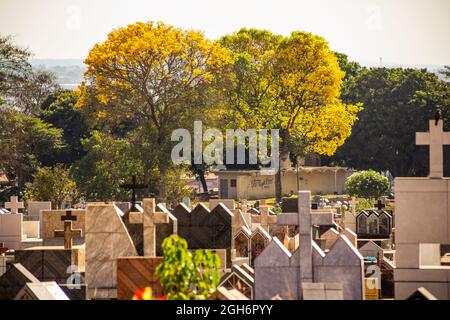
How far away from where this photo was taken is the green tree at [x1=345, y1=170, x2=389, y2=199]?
230 ft

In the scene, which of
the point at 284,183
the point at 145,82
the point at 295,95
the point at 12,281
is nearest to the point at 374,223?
the point at 12,281

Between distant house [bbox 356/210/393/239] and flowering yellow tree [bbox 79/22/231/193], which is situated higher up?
flowering yellow tree [bbox 79/22/231/193]

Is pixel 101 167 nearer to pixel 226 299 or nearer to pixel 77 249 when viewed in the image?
pixel 77 249

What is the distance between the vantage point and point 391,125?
90938 mm

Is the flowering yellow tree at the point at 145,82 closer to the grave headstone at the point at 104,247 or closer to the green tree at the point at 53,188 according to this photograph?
the green tree at the point at 53,188

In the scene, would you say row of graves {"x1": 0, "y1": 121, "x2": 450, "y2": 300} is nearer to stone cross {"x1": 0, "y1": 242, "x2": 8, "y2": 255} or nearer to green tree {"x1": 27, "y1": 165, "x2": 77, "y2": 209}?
stone cross {"x1": 0, "y1": 242, "x2": 8, "y2": 255}

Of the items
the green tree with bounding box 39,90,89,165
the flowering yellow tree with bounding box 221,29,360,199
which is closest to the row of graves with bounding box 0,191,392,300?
the flowering yellow tree with bounding box 221,29,360,199

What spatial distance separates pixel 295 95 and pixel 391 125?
14.9 m

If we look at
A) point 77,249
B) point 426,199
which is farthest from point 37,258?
point 426,199

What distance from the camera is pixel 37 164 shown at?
7756 cm

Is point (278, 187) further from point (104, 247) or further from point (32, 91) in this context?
point (104, 247)

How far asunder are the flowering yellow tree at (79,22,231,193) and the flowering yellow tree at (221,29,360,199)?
9.40m

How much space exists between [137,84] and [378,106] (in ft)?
98.6

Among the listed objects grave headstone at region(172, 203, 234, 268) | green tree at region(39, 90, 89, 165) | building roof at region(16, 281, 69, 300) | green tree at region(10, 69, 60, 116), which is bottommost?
building roof at region(16, 281, 69, 300)
